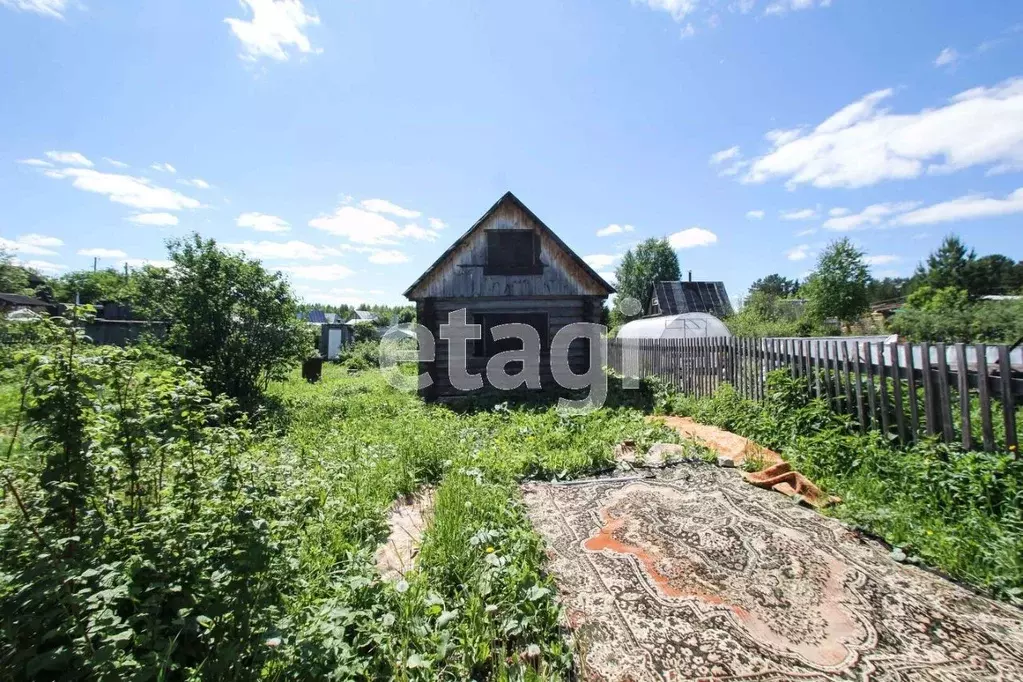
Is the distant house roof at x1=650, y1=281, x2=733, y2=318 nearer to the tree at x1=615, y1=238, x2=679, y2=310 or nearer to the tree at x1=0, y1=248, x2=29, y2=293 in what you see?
the tree at x1=615, y1=238, x2=679, y2=310

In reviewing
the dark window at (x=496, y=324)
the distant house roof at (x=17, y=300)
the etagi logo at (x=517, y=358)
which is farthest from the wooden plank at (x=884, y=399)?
the distant house roof at (x=17, y=300)

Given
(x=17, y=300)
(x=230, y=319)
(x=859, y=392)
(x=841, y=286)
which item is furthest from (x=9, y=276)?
(x=841, y=286)

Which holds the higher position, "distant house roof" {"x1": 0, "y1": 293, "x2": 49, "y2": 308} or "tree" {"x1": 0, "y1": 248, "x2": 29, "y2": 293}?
"tree" {"x1": 0, "y1": 248, "x2": 29, "y2": 293}

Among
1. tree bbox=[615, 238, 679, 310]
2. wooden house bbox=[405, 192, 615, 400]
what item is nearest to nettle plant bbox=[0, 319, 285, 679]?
wooden house bbox=[405, 192, 615, 400]

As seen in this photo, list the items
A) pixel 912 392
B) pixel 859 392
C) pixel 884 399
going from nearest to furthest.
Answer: pixel 912 392
pixel 884 399
pixel 859 392

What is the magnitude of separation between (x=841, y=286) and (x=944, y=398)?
30628 mm

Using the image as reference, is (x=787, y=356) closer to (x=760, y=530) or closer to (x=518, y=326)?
(x=760, y=530)

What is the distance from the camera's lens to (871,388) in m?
4.88

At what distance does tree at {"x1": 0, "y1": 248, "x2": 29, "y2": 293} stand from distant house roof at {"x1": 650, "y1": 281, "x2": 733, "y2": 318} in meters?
51.2

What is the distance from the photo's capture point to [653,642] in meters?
2.45

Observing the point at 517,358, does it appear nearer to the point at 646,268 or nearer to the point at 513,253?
the point at 513,253

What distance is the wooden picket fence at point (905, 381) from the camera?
3826mm

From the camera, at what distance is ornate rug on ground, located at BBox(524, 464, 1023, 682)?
2270 mm

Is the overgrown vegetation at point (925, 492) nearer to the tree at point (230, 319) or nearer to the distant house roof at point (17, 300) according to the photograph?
the tree at point (230, 319)
